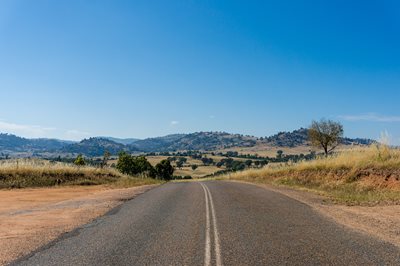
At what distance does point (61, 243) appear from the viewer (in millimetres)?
10477

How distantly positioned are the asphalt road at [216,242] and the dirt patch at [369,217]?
0.54 m

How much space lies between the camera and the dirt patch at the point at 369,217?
1108 centimetres

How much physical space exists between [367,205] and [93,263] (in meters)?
12.7

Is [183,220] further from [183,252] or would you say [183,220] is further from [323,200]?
[323,200]

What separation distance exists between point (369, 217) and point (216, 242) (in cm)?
636

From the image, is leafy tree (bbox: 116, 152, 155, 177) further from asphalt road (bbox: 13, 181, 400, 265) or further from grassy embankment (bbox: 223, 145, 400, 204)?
asphalt road (bbox: 13, 181, 400, 265)

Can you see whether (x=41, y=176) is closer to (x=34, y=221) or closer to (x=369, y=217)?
(x=34, y=221)

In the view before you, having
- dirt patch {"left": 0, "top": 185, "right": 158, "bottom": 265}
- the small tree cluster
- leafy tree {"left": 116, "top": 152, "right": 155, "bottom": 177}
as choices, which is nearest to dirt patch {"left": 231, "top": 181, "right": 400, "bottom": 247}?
dirt patch {"left": 0, "top": 185, "right": 158, "bottom": 265}

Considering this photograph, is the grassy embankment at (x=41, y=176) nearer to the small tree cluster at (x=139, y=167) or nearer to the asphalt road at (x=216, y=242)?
the asphalt road at (x=216, y=242)

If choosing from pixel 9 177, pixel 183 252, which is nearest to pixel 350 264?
pixel 183 252

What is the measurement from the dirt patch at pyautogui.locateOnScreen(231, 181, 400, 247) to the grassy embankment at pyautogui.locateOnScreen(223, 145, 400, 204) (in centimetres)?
161

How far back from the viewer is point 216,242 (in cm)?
1011

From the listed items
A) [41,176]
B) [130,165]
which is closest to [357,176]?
[41,176]

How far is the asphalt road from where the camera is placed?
8508mm
